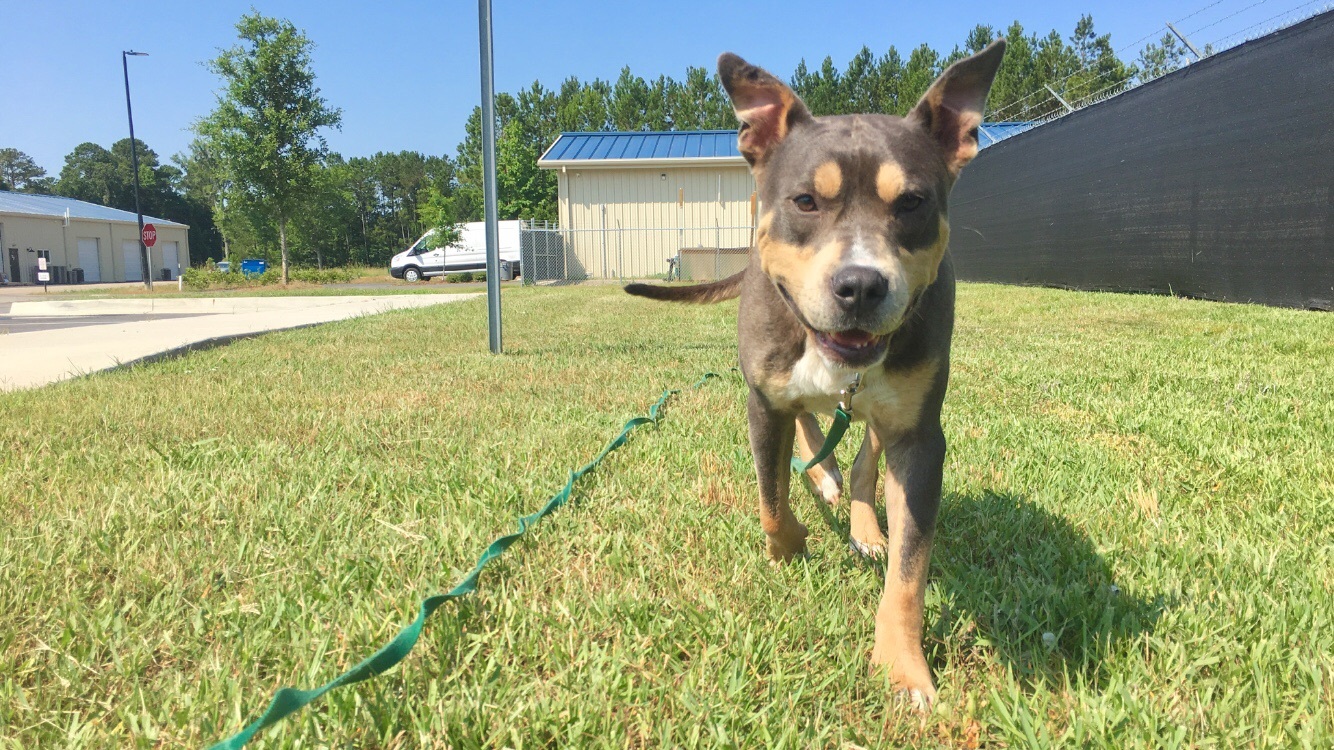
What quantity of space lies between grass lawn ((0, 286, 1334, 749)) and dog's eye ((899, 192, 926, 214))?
121 cm

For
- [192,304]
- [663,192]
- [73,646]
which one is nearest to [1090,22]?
[663,192]

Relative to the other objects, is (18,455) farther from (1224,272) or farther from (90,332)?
(1224,272)

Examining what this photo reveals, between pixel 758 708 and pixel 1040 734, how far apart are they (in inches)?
25.0

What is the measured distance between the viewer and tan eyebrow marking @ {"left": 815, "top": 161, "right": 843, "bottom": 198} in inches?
Answer: 95.3

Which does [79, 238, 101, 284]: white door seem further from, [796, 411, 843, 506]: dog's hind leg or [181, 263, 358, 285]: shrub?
[796, 411, 843, 506]: dog's hind leg

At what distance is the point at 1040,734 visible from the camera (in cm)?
177

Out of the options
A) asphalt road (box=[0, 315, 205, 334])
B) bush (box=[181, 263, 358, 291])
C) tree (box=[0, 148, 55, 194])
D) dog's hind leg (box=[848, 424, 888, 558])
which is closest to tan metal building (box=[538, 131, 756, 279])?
bush (box=[181, 263, 358, 291])

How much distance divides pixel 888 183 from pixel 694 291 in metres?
2.11

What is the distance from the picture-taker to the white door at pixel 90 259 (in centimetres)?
5316

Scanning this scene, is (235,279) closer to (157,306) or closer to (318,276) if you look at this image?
(318,276)

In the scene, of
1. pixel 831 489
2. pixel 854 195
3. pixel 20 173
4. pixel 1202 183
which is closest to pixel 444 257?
pixel 1202 183

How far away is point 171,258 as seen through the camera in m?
62.1

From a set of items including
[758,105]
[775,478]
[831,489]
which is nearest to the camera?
[775,478]

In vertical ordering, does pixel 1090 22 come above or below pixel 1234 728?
above
